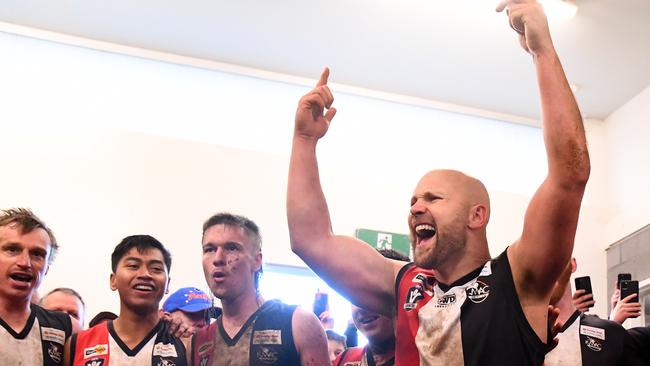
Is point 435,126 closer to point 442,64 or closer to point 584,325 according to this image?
point 442,64

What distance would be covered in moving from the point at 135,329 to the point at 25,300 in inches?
17.4

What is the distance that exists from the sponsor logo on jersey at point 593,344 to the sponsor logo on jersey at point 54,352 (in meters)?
2.13

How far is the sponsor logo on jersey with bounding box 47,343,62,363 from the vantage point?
338 centimetres

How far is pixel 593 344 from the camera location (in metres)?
3.56

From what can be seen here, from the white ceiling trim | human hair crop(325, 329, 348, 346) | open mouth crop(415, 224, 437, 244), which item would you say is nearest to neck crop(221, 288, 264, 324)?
open mouth crop(415, 224, 437, 244)

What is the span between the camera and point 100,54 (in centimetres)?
744

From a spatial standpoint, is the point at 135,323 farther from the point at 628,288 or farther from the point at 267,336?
the point at 628,288

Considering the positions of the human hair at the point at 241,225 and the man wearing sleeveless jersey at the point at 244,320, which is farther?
the human hair at the point at 241,225

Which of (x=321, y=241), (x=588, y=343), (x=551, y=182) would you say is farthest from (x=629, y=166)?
(x=551, y=182)

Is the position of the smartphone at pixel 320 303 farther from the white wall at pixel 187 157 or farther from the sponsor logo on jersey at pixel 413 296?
the sponsor logo on jersey at pixel 413 296

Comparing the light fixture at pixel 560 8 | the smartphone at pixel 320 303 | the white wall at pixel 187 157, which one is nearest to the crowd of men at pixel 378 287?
the smartphone at pixel 320 303

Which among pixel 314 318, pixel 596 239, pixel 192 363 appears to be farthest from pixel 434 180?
pixel 596 239

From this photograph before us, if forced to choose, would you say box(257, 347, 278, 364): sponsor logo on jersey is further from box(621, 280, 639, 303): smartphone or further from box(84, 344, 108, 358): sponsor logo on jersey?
box(621, 280, 639, 303): smartphone

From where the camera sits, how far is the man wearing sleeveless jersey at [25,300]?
10.8 feet
